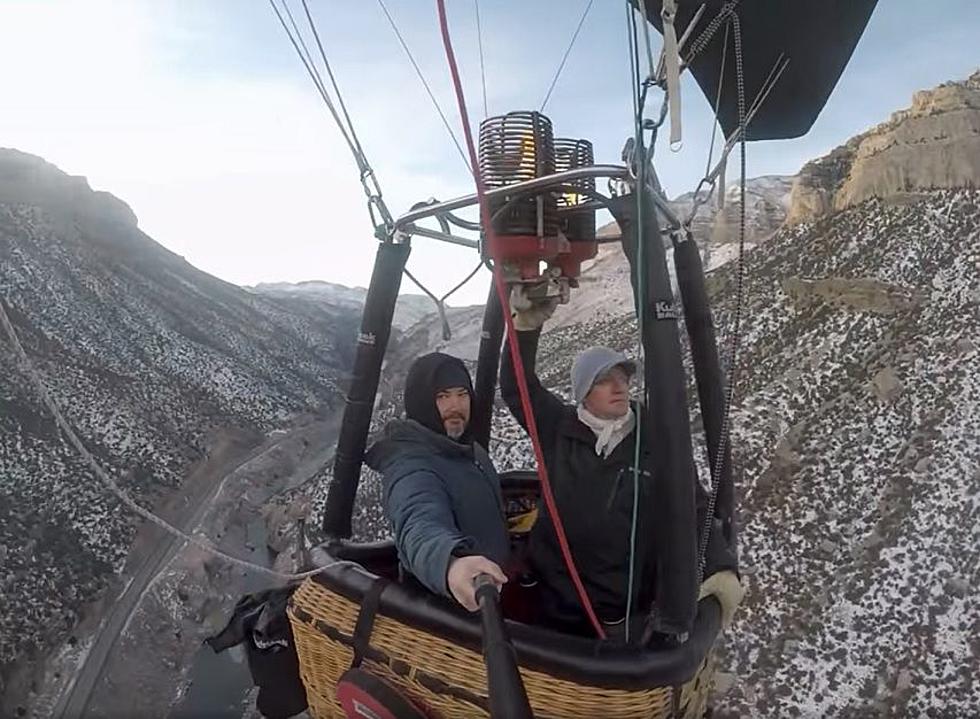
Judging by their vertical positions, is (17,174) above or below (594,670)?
above

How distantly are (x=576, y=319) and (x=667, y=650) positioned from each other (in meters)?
53.3

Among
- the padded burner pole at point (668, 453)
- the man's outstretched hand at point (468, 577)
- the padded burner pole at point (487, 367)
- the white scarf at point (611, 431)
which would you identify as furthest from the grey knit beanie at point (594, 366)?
the padded burner pole at point (487, 367)

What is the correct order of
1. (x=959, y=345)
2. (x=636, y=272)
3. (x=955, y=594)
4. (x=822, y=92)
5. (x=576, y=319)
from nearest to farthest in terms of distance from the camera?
(x=636, y=272)
(x=822, y=92)
(x=955, y=594)
(x=959, y=345)
(x=576, y=319)

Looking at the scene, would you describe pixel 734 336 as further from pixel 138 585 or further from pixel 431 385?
pixel 138 585

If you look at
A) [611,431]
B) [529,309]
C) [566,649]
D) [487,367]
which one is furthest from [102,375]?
[566,649]

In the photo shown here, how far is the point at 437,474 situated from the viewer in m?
2.68

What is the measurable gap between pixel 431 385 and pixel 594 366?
22.8 inches

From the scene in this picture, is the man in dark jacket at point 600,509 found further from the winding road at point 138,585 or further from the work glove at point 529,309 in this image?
the winding road at point 138,585

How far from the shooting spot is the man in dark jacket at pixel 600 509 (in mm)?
2734

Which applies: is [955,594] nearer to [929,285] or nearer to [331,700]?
[929,285]

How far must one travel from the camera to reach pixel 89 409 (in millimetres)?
36188

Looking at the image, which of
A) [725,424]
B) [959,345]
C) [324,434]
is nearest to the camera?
[725,424]

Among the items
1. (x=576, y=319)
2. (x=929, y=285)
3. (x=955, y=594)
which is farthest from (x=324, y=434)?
(x=955, y=594)

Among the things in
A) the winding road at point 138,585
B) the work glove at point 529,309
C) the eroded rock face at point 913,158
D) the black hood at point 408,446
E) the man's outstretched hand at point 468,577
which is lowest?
the winding road at point 138,585
